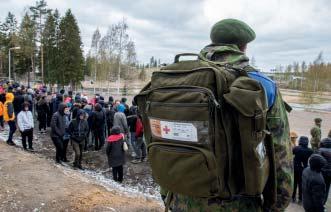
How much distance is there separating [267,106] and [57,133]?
9.80 m

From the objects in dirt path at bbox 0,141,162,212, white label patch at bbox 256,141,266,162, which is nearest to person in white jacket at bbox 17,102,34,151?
dirt path at bbox 0,141,162,212

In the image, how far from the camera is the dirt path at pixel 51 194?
5.55m

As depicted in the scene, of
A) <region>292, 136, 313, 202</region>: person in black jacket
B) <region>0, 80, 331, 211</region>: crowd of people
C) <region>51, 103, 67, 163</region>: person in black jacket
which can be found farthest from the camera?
<region>51, 103, 67, 163</region>: person in black jacket

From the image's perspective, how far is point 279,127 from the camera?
1.71 metres

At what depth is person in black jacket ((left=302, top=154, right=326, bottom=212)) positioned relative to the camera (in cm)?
588

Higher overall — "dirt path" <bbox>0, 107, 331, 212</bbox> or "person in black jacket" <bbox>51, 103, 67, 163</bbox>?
"person in black jacket" <bbox>51, 103, 67, 163</bbox>

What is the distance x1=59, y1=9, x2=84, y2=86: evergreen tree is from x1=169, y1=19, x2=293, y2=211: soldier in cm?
4469

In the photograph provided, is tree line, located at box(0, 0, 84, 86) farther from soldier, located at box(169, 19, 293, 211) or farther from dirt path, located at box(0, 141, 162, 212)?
soldier, located at box(169, 19, 293, 211)

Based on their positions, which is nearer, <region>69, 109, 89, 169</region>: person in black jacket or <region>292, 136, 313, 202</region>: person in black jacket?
<region>292, 136, 313, 202</region>: person in black jacket

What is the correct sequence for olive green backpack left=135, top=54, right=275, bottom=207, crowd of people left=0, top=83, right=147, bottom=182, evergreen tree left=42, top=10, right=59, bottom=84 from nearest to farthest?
olive green backpack left=135, top=54, right=275, bottom=207, crowd of people left=0, top=83, right=147, bottom=182, evergreen tree left=42, top=10, right=59, bottom=84

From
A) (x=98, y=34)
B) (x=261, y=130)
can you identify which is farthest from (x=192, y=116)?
(x=98, y=34)

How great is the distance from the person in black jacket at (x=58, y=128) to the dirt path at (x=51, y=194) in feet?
8.78

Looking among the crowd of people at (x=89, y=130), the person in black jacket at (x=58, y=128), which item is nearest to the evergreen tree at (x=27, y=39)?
the crowd of people at (x=89, y=130)

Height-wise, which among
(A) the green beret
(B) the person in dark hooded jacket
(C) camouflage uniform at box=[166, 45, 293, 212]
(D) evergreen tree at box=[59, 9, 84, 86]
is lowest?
(B) the person in dark hooded jacket
